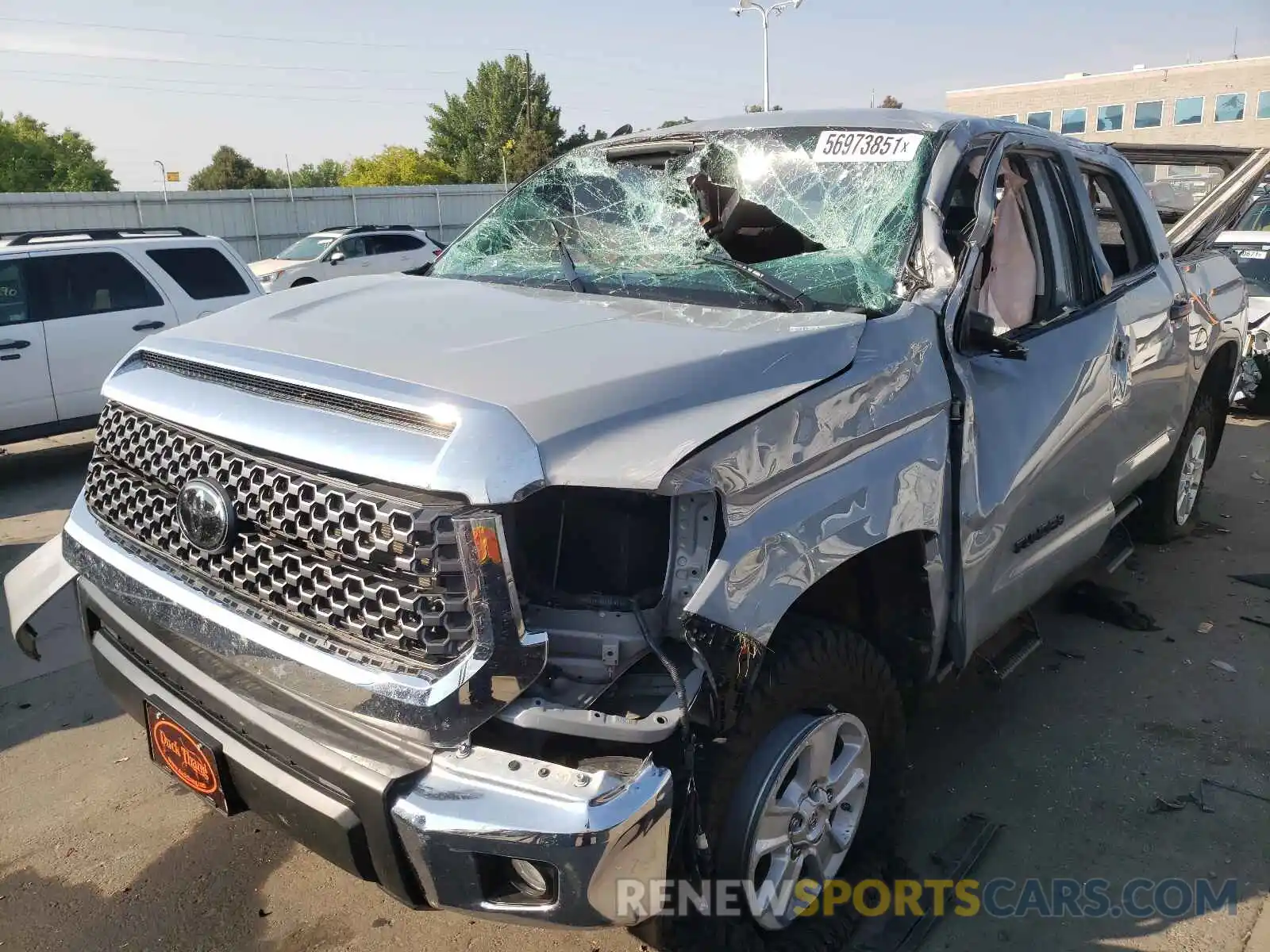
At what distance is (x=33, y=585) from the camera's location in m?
2.84

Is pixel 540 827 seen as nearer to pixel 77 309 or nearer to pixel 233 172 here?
pixel 77 309

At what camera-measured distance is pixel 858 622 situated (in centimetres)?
273

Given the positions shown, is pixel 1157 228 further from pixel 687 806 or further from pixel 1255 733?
pixel 687 806

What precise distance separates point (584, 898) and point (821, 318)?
152 centimetres

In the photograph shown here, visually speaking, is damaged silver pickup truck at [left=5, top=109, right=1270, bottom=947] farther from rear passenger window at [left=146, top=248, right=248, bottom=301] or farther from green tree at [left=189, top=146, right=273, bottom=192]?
green tree at [left=189, top=146, right=273, bottom=192]

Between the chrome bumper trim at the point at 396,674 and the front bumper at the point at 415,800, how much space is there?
0.01m

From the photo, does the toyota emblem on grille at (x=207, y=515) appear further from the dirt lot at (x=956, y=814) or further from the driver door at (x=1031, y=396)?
the driver door at (x=1031, y=396)

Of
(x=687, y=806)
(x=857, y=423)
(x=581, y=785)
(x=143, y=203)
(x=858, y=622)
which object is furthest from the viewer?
(x=143, y=203)

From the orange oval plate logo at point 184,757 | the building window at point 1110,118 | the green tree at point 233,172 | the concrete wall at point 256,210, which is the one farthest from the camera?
the green tree at point 233,172

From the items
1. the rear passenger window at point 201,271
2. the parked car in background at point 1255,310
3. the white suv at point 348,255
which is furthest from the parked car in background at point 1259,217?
the white suv at point 348,255

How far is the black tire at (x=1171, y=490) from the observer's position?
504 cm

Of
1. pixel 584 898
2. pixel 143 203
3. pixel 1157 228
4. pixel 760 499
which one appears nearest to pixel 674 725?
pixel 584 898

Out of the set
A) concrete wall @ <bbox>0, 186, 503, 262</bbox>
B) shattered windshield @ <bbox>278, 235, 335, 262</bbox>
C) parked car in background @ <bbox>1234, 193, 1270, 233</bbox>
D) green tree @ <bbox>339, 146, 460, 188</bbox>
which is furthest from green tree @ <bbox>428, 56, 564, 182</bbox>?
parked car in background @ <bbox>1234, 193, 1270, 233</bbox>

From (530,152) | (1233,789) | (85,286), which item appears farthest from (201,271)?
(530,152)
